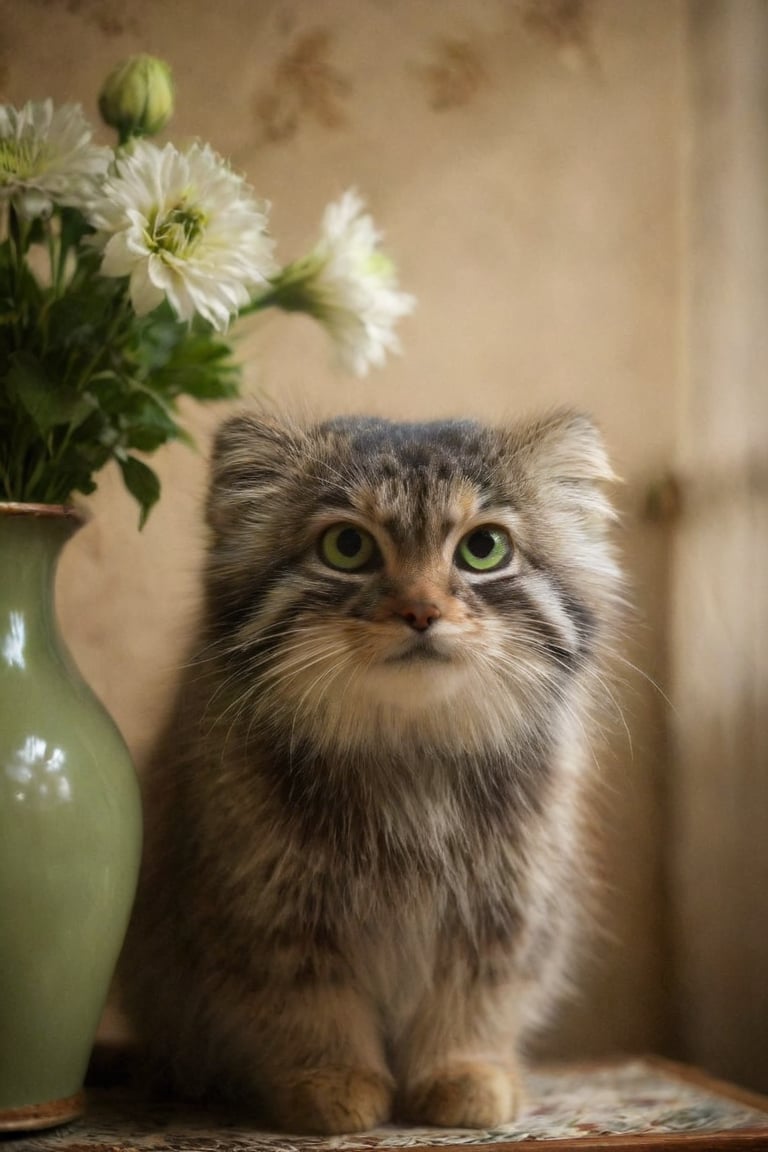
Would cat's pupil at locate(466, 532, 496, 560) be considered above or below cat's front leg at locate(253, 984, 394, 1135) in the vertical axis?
above

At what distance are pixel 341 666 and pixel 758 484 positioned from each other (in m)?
0.72

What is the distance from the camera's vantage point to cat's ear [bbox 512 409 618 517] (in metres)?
1.22

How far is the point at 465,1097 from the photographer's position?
44.1 inches

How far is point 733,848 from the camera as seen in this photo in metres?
1.52

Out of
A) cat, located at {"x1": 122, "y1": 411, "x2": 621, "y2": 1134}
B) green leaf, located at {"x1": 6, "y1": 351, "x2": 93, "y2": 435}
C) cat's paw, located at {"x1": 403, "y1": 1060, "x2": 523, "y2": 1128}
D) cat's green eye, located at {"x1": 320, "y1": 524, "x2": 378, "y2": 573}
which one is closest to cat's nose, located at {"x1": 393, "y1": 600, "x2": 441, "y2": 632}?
cat, located at {"x1": 122, "y1": 411, "x2": 621, "y2": 1134}

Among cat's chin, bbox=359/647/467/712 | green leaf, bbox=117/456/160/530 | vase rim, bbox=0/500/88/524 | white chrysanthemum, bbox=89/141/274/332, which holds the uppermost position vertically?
white chrysanthemum, bbox=89/141/274/332

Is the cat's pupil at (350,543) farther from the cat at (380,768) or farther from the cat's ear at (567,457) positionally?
the cat's ear at (567,457)

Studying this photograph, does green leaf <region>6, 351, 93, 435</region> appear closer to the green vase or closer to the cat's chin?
the green vase

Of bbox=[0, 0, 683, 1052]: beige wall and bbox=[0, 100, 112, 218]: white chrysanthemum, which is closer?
bbox=[0, 100, 112, 218]: white chrysanthemum

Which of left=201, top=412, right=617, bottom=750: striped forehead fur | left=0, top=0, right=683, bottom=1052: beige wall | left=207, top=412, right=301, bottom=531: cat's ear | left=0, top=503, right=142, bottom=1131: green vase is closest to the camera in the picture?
left=0, top=503, right=142, bottom=1131: green vase

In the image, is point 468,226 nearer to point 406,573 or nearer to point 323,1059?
point 406,573

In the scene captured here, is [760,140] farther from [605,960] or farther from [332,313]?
[605,960]

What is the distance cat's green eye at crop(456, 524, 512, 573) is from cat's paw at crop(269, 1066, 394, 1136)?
49 centimetres

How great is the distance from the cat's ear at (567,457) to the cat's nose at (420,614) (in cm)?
24
